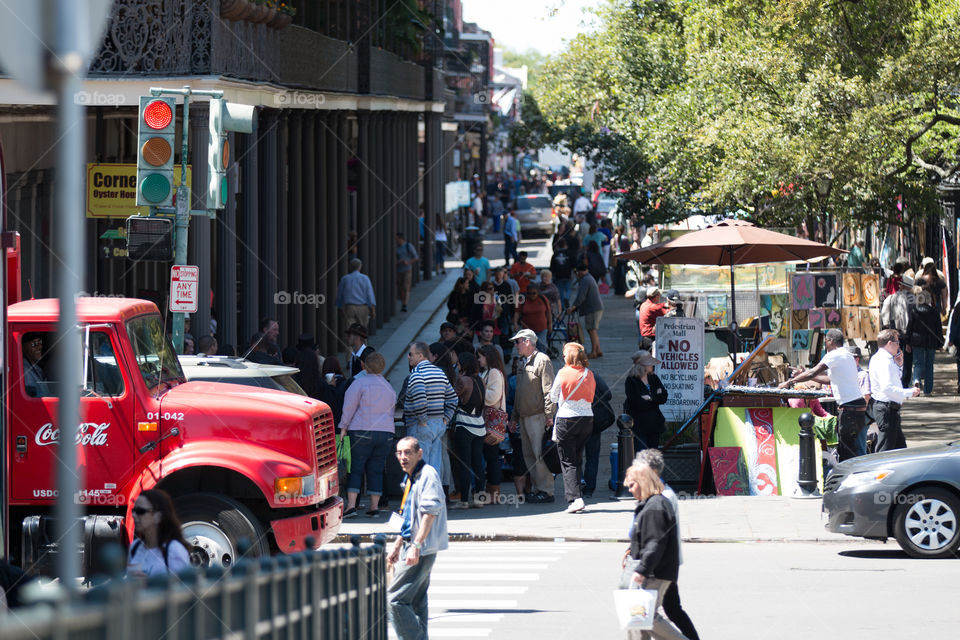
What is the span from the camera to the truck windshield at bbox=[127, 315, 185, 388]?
1122 centimetres

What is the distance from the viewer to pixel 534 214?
60.8 metres

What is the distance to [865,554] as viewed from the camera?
13.5 m

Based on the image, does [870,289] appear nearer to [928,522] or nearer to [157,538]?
[928,522]

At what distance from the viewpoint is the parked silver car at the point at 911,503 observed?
42.0 feet

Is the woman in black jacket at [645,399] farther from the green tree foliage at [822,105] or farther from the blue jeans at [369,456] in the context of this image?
the green tree foliage at [822,105]

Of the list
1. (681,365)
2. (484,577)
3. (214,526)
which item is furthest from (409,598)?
(681,365)

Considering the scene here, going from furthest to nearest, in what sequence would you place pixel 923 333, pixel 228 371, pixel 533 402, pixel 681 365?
pixel 923 333 < pixel 681 365 < pixel 533 402 < pixel 228 371

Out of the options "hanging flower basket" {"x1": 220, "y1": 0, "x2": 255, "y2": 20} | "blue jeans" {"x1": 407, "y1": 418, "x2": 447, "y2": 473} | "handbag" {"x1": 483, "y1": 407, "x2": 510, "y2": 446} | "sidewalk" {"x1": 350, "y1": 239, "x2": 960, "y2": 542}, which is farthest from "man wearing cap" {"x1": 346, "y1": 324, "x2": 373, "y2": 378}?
"hanging flower basket" {"x1": 220, "y1": 0, "x2": 255, "y2": 20}

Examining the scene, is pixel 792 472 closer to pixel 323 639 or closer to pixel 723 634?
pixel 723 634

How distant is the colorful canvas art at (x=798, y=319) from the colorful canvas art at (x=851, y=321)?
302cm

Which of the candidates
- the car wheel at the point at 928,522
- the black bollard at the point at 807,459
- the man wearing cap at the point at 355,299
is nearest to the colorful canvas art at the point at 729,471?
the black bollard at the point at 807,459

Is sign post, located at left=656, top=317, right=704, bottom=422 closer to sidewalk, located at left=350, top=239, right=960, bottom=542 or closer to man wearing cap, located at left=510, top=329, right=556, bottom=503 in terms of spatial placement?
sidewalk, located at left=350, top=239, right=960, bottom=542

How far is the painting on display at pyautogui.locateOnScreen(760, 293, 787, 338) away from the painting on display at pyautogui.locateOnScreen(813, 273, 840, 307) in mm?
967

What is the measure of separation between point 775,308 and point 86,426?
51.8 ft
